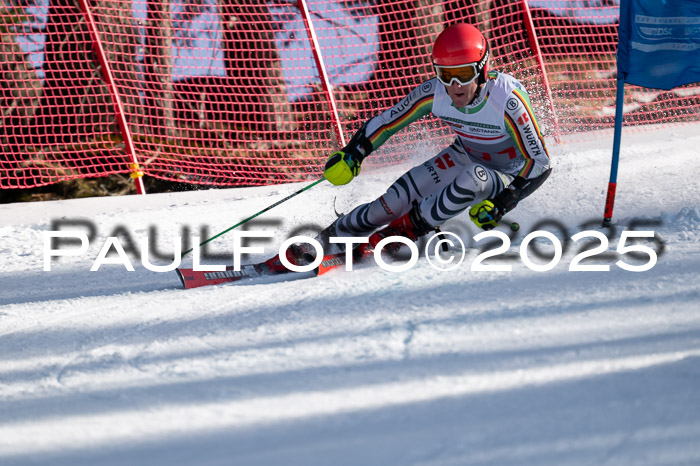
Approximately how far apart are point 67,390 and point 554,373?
4.88 ft

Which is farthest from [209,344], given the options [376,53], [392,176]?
[376,53]

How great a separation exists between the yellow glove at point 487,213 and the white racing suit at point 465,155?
0.47 ft

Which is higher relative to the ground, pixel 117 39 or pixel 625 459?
pixel 117 39

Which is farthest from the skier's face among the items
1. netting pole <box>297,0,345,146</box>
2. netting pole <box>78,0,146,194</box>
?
netting pole <box>78,0,146,194</box>

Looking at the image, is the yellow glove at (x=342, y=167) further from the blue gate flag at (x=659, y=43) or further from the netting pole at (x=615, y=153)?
the blue gate flag at (x=659, y=43)

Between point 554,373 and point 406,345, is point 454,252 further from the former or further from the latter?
point 554,373

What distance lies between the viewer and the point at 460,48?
10.5 ft

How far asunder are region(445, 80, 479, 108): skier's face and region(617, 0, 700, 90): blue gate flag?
113 centimetres

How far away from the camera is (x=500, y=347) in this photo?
211 centimetres

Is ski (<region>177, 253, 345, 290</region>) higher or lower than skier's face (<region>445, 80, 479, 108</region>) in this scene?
lower

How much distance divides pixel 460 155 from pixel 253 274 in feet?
4.30

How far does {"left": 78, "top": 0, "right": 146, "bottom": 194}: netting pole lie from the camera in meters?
5.70

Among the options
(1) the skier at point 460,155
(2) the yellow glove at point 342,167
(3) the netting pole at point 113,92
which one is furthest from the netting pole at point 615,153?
(3) the netting pole at point 113,92

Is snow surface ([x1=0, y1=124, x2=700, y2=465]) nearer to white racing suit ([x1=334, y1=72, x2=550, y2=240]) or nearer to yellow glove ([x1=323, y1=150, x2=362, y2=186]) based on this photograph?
white racing suit ([x1=334, y1=72, x2=550, y2=240])
